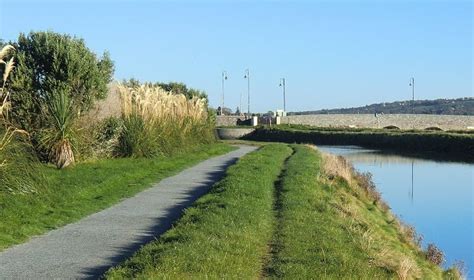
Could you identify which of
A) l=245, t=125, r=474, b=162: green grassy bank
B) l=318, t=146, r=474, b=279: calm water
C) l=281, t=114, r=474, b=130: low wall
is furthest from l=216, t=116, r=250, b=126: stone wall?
l=318, t=146, r=474, b=279: calm water

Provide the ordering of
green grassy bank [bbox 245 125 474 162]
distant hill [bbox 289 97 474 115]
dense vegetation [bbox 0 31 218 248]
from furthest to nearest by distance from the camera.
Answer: distant hill [bbox 289 97 474 115], green grassy bank [bbox 245 125 474 162], dense vegetation [bbox 0 31 218 248]

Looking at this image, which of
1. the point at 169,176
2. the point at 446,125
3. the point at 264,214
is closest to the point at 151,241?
the point at 264,214

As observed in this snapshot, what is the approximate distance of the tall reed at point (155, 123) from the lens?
68.9 ft

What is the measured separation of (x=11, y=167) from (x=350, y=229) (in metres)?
5.87

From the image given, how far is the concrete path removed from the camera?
7.62 m

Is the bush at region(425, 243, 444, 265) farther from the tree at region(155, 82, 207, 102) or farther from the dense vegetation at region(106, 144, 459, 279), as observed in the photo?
the tree at region(155, 82, 207, 102)

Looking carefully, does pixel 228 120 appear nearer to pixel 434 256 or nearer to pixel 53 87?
pixel 53 87

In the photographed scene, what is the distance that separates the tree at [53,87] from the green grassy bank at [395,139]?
31.6 meters

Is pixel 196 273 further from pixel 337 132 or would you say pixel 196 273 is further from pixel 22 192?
pixel 337 132

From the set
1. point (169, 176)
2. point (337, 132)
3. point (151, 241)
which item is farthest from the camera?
point (337, 132)

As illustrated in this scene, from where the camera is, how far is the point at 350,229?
11273 millimetres

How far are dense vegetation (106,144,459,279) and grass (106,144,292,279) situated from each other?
Result: 0.5 inches

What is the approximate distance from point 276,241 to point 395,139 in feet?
161

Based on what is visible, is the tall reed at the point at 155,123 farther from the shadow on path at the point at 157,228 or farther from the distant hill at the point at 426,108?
the distant hill at the point at 426,108
